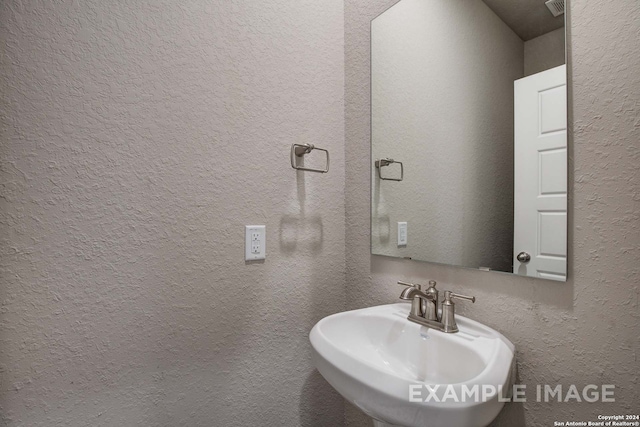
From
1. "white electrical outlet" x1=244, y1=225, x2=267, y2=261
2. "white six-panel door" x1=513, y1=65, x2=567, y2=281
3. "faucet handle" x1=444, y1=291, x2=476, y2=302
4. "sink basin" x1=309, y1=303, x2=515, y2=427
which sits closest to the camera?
"sink basin" x1=309, y1=303, x2=515, y2=427

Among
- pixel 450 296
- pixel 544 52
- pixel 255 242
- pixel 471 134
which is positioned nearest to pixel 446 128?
pixel 471 134

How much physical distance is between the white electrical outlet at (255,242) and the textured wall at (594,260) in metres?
0.75

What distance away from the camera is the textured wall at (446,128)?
0.92 m

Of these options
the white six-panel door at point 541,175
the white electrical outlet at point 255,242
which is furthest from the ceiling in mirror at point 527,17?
the white electrical outlet at point 255,242

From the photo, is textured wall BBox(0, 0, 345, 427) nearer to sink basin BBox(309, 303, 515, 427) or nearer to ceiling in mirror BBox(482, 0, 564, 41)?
sink basin BBox(309, 303, 515, 427)

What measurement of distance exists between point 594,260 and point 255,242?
3.10ft

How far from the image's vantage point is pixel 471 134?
1021 mm

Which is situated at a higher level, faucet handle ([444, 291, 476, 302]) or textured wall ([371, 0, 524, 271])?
textured wall ([371, 0, 524, 271])

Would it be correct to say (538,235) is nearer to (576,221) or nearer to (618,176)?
(576,221)

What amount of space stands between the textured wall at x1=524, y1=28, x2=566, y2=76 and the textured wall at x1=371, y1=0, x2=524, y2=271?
0.03 meters

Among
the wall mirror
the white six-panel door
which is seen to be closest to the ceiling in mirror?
the wall mirror

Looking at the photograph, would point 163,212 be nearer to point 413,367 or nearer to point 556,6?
point 413,367

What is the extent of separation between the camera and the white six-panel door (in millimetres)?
768

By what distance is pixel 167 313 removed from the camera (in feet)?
3.11
